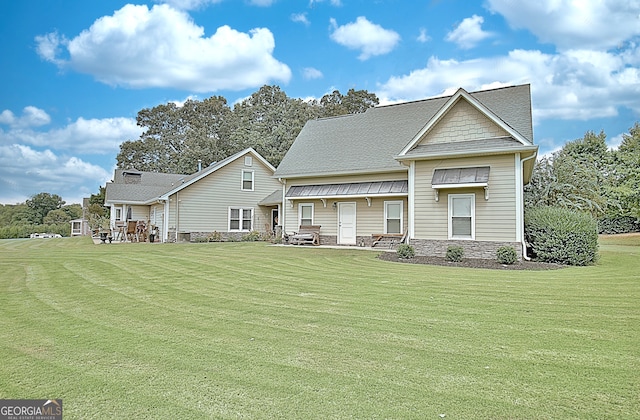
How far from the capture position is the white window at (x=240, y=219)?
26.0 metres

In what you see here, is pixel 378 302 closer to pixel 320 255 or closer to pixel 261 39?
pixel 320 255

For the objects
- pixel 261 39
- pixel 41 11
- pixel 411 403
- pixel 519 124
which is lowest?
pixel 411 403

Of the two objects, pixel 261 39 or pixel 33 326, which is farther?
pixel 261 39

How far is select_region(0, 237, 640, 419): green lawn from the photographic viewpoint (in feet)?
10.3

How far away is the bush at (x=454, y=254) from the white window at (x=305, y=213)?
348 inches

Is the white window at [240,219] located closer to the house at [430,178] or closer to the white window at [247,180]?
the white window at [247,180]

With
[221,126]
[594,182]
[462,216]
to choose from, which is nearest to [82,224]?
[221,126]

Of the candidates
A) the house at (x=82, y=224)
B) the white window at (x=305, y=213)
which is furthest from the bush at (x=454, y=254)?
the house at (x=82, y=224)

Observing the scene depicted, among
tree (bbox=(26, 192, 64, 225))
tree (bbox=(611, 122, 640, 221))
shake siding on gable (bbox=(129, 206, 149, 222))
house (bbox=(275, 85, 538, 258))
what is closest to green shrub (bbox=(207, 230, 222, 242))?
house (bbox=(275, 85, 538, 258))

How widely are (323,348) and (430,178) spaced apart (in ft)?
37.5

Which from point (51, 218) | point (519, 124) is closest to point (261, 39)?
point (519, 124)

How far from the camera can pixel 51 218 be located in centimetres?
5638

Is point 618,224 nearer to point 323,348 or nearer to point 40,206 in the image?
point 323,348

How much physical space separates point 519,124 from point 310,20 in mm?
10856
